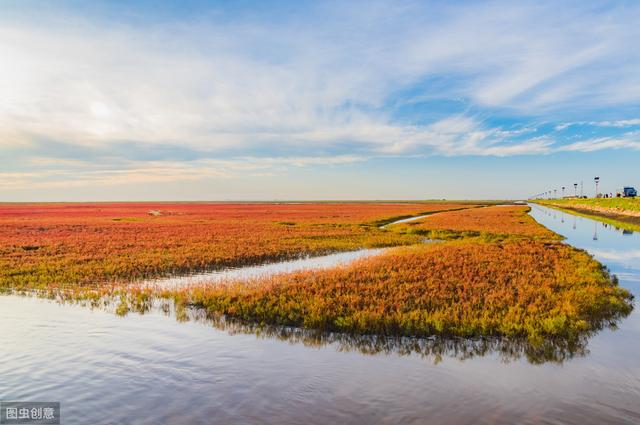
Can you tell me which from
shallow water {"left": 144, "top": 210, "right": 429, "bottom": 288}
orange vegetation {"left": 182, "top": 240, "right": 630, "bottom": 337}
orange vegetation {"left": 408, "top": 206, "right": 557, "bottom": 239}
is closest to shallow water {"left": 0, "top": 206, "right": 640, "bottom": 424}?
orange vegetation {"left": 182, "top": 240, "right": 630, "bottom": 337}

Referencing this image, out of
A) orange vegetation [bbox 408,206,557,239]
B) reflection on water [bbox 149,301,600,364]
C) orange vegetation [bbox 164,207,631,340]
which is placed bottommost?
reflection on water [bbox 149,301,600,364]

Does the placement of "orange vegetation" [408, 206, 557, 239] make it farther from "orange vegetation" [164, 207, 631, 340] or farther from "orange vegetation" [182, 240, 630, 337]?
"orange vegetation" [182, 240, 630, 337]

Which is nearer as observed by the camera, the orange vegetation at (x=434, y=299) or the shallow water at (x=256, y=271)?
the orange vegetation at (x=434, y=299)

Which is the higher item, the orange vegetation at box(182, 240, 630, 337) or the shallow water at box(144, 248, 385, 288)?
the orange vegetation at box(182, 240, 630, 337)

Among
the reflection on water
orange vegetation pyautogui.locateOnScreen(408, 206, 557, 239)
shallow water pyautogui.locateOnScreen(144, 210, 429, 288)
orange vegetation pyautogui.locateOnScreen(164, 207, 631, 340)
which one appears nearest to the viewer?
the reflection on water

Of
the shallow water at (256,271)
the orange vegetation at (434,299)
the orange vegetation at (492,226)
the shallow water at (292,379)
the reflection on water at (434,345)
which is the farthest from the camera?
the orange vegetation at (492,226)

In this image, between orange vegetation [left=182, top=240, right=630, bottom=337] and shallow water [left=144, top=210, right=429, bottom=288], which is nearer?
orange vegetation [left=182, top=240, right=630, bottom=337]

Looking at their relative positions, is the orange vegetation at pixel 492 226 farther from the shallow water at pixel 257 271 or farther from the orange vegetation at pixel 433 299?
the orange vegetation at pixel 433 299

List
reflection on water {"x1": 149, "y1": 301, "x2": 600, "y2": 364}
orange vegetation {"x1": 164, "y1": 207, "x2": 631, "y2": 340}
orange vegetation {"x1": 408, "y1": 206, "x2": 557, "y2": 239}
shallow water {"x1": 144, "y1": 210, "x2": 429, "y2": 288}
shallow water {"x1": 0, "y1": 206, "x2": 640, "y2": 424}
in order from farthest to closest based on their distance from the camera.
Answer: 1. orange vegetation {"x1": 408, "y1": 206, "x2": 557, "y2": 239}
2. shallow water {"x1": 144, "y1": 210, "x2": 429, "y2": 288}
3. orange vegetation {"x1": 164, "y1": 207, "x2": 631, "y2": 340}
4. reflection on water {"x1": 149, "y1": 301, "x2": 600, "y2": 364}
5. shallow water {"x1": 0, "y1": 206, "x2": 640, "y2": 424}

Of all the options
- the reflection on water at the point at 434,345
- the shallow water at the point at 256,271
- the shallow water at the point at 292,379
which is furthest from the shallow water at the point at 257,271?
the reflection on water at the point at 434,345

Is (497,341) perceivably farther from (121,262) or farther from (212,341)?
(121,262)
